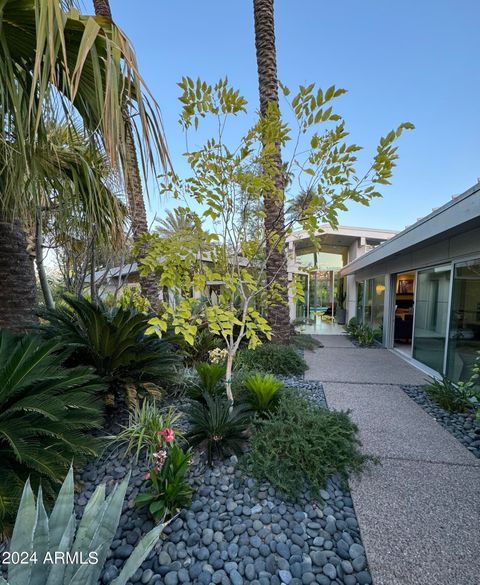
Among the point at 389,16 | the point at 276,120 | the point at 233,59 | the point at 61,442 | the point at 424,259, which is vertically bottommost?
the point at 61,442

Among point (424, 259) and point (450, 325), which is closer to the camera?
point (450, 325)

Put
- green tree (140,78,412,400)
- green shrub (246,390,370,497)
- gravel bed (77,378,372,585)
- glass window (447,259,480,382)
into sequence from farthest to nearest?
glass window (447,259,480,382), green tree (140,78,412,400), green shrub (246,390,370,497), gravel bed (77,378,372,585)

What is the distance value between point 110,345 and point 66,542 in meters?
2.18

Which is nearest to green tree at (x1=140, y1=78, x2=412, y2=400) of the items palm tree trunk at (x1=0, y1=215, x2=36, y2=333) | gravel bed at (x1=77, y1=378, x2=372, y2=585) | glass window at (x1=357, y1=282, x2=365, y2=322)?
gravel bed at (x1=77, y1=378, x2=372, y2=585)

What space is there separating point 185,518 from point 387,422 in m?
2.70

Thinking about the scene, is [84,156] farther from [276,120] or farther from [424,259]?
[424,259]

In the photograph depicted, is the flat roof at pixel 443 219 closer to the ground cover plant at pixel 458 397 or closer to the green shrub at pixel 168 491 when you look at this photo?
the ground cover plant at pixel 458 397

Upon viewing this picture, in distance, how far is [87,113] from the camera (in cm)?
189

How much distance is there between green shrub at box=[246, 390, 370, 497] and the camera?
7.25 feet

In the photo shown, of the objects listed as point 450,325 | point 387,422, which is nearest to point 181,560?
point 387,422

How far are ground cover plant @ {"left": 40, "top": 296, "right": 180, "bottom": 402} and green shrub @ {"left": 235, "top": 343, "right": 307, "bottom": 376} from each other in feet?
6.73

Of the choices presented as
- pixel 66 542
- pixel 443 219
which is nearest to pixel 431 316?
pixel 443 219

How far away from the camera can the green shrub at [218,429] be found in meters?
2.54

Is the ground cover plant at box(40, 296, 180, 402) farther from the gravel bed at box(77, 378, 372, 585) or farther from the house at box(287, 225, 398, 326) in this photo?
the house at box(287, 225, 398, 326)
